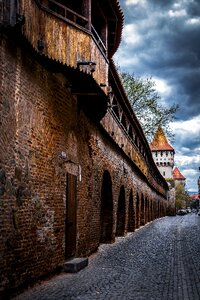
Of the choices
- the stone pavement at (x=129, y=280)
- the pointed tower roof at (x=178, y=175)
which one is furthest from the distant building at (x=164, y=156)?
the stone pavement at (x=129, y=280)

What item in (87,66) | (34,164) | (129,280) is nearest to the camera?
(34,164)

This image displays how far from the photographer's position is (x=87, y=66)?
902 cm

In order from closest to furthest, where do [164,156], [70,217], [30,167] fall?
[30,167]
[70,217]
[164,156]

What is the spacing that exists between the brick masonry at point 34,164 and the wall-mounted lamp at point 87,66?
23.5 inches

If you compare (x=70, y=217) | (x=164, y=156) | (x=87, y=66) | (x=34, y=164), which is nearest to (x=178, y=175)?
(x=164, y=156)

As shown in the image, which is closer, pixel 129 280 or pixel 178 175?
pixel 129 280

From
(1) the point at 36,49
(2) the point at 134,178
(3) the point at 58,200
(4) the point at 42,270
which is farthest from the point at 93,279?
(2) the point at 134,178

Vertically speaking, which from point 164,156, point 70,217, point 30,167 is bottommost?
point 70,217

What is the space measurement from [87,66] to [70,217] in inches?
139

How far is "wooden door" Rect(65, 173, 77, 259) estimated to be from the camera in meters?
9.66

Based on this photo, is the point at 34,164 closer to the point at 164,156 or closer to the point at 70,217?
the point at 70,217

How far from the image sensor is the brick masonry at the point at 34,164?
655cm

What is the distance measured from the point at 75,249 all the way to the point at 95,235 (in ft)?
7.85

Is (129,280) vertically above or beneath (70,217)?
beneath
